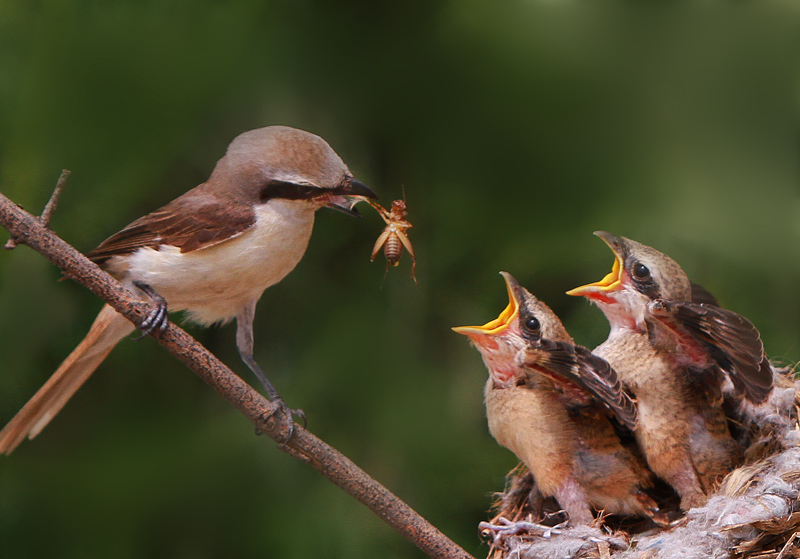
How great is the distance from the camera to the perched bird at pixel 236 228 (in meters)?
1.24

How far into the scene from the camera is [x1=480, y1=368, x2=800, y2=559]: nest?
4.15 feet

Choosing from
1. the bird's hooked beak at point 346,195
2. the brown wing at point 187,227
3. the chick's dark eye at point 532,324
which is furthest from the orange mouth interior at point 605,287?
the brown wing at point 187,227

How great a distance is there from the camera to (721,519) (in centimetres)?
128

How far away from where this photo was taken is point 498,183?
1966 mm

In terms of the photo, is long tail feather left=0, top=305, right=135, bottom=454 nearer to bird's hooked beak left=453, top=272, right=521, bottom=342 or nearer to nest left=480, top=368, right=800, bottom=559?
bird's hooked beak left=453, top=272, right=521, bottom=342

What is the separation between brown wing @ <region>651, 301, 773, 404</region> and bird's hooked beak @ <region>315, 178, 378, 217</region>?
2.12 feet

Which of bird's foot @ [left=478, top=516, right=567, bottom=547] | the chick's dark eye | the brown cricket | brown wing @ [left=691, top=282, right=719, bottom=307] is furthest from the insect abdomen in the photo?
brown wing @ [left=691, top=282, right=719, bottom=307]

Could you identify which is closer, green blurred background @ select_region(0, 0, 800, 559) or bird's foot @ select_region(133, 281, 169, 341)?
bird's foot @ select_region(133, 281, 169, 341)

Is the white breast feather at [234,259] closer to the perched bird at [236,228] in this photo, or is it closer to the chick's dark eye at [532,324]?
the perched bird at [236,228]

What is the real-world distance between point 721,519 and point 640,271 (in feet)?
1.63

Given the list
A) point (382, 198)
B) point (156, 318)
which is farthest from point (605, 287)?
point (156, 318)

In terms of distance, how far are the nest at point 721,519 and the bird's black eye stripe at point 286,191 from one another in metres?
0.75

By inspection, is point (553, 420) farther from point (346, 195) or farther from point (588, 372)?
point (346, 195)

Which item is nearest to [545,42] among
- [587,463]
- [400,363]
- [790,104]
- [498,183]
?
[498,183]
